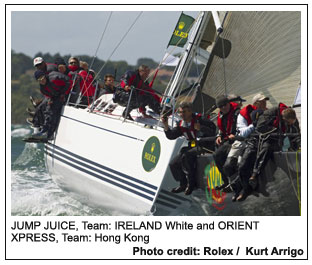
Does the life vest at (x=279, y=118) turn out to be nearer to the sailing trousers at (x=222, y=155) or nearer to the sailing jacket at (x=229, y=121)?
the sailing jacket at (x=229, y=121)

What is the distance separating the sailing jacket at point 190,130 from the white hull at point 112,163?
0.35 feet

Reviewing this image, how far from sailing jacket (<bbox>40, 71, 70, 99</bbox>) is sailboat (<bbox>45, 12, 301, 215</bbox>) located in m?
0.72

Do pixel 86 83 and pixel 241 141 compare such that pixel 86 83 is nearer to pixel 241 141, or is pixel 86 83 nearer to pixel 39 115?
pixel 39 115

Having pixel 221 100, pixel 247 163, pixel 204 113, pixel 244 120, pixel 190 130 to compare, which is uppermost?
pixel 221 100

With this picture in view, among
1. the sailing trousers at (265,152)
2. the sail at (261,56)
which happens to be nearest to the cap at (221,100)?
the sailing trousers at (265,152)

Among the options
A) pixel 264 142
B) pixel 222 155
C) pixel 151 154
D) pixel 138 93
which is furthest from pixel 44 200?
pixel 264 142

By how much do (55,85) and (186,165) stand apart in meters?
3.83

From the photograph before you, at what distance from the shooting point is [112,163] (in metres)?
8.79

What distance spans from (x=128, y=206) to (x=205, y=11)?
127 inches

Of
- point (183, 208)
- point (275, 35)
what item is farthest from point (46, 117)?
point (275, 35)

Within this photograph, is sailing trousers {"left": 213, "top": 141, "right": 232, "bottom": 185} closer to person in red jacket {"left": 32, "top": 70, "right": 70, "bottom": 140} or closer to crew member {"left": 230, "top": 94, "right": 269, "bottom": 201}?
crew member {"left": 230, "top": 94, "right": 269, "bottom": 201}

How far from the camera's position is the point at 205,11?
30.4 ft

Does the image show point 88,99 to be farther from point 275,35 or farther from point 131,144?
point 275,35

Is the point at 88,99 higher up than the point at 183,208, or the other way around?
the point at 88,99
